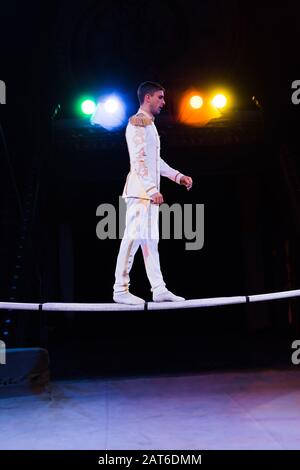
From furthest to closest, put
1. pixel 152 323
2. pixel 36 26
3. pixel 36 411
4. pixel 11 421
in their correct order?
pixel 152 323 < pixel 36 26 < pixel 36 411 < pixel 11 421

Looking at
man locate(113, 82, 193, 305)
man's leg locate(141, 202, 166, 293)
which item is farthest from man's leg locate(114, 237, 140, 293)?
man's leg locate(141, 202, 166, 293)

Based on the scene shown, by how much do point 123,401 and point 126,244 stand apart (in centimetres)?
248

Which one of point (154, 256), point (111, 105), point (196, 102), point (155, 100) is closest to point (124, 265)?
point (154, 256)

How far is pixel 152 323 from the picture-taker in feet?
43.9

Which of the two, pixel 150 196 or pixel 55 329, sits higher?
pixel 150 196

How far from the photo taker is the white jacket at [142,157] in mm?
4934

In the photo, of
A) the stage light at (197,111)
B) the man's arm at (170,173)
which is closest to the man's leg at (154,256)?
the man's arm at (170,173)

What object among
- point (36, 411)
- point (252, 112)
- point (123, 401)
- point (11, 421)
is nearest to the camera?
point (11, 421)

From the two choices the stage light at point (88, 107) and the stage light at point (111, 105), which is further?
the stage light at point (88, 107)

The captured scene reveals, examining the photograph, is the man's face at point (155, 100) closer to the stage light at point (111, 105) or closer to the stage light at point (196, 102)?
the stage light at point (111, 105)

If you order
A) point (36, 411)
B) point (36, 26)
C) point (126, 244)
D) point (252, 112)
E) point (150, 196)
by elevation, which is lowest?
point (36, 411)

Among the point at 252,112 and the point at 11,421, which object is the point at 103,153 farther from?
the point at 11,421

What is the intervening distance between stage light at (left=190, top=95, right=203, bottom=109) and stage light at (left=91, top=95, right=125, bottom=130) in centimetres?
129

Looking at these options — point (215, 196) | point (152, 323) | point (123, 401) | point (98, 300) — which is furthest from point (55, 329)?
point (123, 401)
